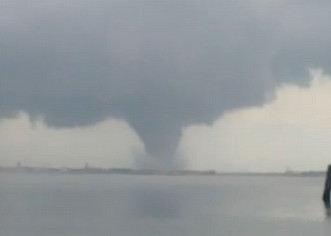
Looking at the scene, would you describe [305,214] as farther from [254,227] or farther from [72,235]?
[72,235]

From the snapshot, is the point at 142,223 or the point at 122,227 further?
the point at 142,223

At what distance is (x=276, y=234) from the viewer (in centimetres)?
4831

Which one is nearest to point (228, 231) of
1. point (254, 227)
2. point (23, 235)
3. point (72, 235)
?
point (254, 227)

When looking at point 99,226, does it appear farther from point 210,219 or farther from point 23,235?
point 210,219

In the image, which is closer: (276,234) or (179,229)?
(276,234)

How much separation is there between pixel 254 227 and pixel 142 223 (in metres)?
9.62

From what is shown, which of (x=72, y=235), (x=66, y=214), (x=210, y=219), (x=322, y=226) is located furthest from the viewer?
(x=66, y=214)

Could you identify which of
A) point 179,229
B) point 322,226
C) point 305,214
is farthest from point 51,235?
point 305,214

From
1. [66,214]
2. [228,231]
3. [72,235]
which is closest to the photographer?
[72,235]

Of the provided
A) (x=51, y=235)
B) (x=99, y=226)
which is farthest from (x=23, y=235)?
(x=99, y=226)

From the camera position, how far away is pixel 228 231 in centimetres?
5056

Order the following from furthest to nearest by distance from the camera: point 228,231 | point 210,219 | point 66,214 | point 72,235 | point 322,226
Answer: point 66,214 < point 210,219 < point 322,226 < point 228,231 < point 72,235

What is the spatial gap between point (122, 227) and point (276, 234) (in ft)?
40.7

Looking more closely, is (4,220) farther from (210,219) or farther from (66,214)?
(210,219)
